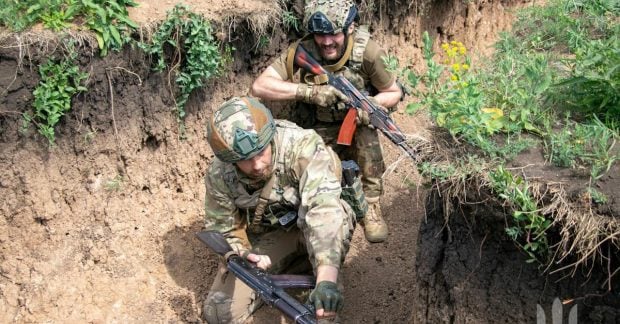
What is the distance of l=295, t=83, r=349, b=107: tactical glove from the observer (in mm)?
6082

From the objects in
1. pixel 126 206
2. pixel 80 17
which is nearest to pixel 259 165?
pixel 126 206

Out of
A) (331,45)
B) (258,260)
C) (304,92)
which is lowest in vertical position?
(258,260)

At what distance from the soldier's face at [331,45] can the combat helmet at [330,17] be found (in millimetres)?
67

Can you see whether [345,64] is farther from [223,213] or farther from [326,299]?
[326,299]

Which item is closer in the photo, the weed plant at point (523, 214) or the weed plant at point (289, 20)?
the weed plant at point (523, 214)

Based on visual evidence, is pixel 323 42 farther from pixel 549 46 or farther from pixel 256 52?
pixel 549 46

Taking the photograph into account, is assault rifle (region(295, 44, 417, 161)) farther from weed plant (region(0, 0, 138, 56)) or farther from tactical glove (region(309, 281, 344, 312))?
tactical glove (region(309, 281, 344, 312))

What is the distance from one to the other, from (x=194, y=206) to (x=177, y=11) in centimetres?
174

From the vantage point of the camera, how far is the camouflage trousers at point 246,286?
17.1 feet

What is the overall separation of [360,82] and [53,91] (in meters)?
2.58

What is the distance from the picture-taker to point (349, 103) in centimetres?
613

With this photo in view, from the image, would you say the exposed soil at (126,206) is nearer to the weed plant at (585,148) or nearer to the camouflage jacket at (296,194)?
the camouflage jacket at (296,194)

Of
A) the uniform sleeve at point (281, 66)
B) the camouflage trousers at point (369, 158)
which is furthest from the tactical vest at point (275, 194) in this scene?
the camouflage trousers at point (369, 158)

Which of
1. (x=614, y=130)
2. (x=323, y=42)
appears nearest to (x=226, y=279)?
(x=323, y=42)
